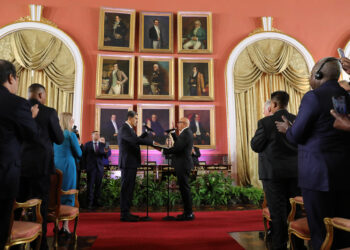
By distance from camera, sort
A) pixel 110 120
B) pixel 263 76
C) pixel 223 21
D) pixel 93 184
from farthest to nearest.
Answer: pixel 223 21
pixel 263 76
pixel 110 120
pixel 93 184

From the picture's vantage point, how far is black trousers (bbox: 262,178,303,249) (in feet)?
9.60

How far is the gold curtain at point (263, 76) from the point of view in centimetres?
952

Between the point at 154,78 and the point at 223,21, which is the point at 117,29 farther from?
the point at 223,21

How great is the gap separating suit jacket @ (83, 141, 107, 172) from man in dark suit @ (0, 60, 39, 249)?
458 cm

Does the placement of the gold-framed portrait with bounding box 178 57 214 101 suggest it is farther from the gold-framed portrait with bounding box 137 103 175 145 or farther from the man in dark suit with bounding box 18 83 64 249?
the man in dark suit with bounding box 18 83 64 249

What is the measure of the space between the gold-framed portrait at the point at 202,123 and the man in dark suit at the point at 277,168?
19.7 feet

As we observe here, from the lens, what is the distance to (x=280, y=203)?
9.70 feet

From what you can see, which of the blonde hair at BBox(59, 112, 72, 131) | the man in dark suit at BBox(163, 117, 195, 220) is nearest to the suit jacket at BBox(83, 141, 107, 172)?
the man in dark suit at BBox(163, 117, 195, 220)

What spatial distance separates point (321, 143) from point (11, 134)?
2.14m

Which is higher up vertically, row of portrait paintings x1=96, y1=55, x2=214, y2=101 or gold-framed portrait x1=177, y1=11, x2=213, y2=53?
gold-framed portrait x1=177, y1=11, x2=213, y2=53

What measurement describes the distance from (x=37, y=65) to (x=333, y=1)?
1039cm

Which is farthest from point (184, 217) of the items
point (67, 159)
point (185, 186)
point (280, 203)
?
point (280, 203)

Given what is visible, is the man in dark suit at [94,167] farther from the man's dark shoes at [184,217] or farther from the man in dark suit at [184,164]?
the man's dark shoes at [184,217]

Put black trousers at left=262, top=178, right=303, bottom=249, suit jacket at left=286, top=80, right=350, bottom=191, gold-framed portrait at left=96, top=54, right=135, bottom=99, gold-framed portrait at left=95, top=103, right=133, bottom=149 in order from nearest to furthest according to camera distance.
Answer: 1. suit jacket at left=286, top=80, right=350, bottom=191
2. black trousers at left=262, top=178, right=303, bottom=249
3. gold-framed portrait at left=95, top=103, right=133, bottom=149
4. gold-framed portrait at left=96, top=54, right=135, bottom=99
